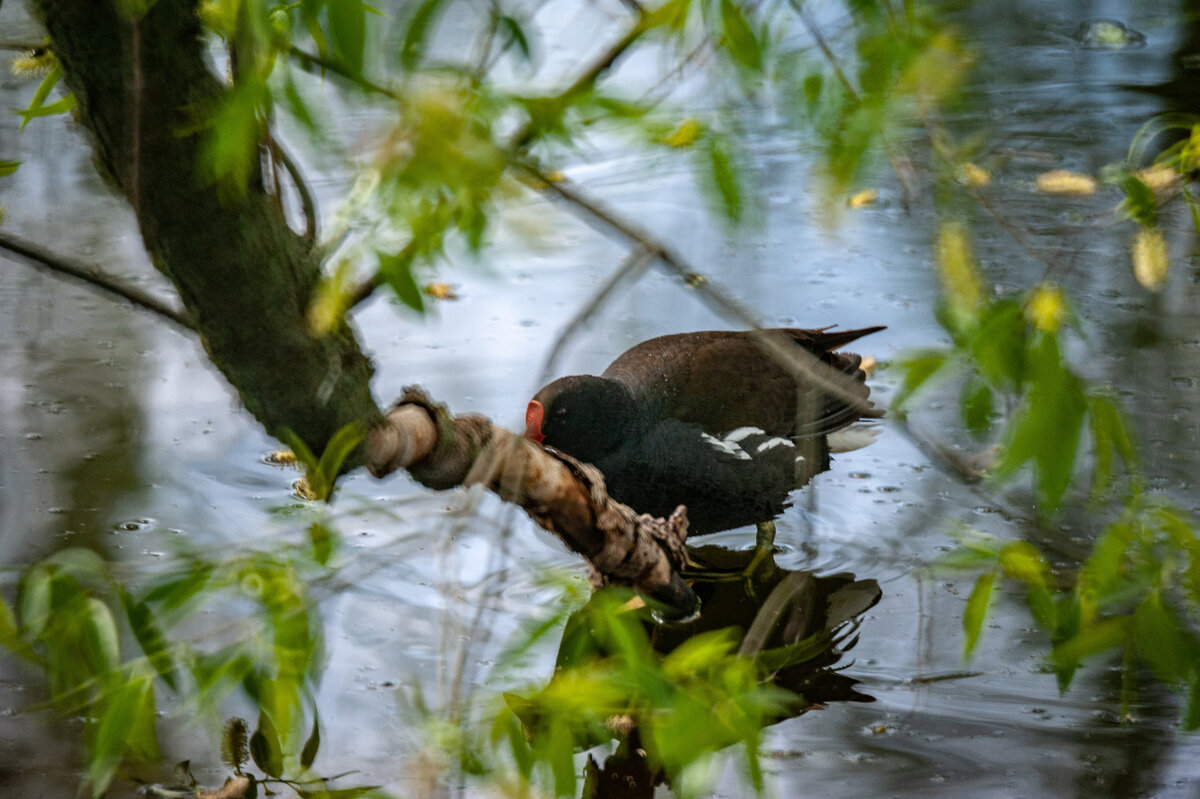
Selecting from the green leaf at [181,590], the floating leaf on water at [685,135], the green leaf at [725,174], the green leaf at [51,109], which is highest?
the green leaf at [51,109]

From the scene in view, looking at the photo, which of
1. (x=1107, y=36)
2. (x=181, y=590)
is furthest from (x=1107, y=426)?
(x=1107, y=36)

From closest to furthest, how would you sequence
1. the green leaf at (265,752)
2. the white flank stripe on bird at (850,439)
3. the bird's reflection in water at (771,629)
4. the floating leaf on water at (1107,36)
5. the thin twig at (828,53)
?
1. the thin twig at (828,53)
2. the green leaf at (265,752)
3. the bird's reflection in water at (771,629)
4. the white flank stripe on bird at (850,439)
5. the floating leaf on water at (1107,36)

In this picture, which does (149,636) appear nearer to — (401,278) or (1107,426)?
(401,278)

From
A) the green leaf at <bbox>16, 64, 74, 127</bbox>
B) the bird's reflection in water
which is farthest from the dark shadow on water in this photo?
the green leaf at <bbox>16, 64, 74, 127</bbox>

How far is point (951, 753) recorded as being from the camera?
1670mm

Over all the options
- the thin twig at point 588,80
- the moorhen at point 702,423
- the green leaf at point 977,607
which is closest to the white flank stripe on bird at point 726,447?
the moorhen at point 702,423

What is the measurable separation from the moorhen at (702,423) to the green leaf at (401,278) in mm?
1317

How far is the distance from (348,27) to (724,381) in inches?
66.0

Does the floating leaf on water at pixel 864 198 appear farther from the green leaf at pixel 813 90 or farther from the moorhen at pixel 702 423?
the green leaf at pixel 813 90

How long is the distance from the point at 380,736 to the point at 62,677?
1023 mm

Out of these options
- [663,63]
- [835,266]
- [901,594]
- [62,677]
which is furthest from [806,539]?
[62,677]

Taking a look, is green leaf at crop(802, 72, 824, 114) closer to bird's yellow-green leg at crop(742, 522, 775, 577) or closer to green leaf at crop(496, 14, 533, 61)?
green leaf at crop(496, 14, 533, 61)

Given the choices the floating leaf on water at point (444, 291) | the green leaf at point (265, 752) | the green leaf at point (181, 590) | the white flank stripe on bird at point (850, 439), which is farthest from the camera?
the floating leaf on water at point (444, 291)

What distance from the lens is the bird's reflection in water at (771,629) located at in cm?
162
